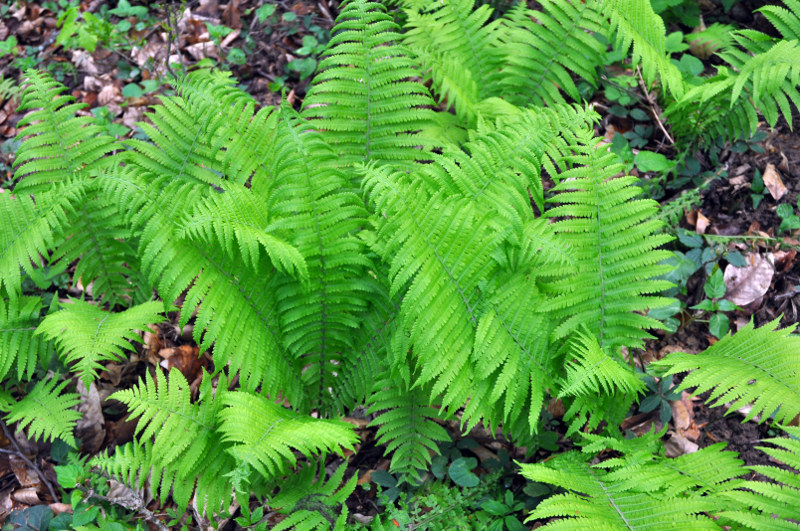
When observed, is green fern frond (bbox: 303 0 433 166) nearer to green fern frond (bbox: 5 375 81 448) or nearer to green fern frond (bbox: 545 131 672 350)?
green fern frond (bbox: 545 131 672 350)

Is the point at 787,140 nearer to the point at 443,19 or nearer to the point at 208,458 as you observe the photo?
the point at 443,19

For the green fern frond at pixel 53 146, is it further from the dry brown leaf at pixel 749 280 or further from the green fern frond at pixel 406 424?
the dry brown leaf at pixel 749 280

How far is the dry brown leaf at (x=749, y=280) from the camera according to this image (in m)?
2.92

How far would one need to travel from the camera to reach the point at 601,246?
7.66ft

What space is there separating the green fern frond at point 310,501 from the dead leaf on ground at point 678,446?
142 centimetres

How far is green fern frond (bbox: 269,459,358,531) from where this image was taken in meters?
2.17

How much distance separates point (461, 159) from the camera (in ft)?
7.97

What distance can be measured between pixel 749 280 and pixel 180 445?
2793 millimetres

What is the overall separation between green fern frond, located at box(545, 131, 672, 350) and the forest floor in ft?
2.05

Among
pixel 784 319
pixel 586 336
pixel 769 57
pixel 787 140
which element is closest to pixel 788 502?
pixel 586 336

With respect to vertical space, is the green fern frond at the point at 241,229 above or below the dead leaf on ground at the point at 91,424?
above

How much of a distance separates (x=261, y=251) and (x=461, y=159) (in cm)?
94

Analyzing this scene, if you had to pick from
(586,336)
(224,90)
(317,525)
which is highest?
(224,90)

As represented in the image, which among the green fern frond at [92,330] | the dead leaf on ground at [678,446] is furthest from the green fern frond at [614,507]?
the green fern frond at [92,330]
